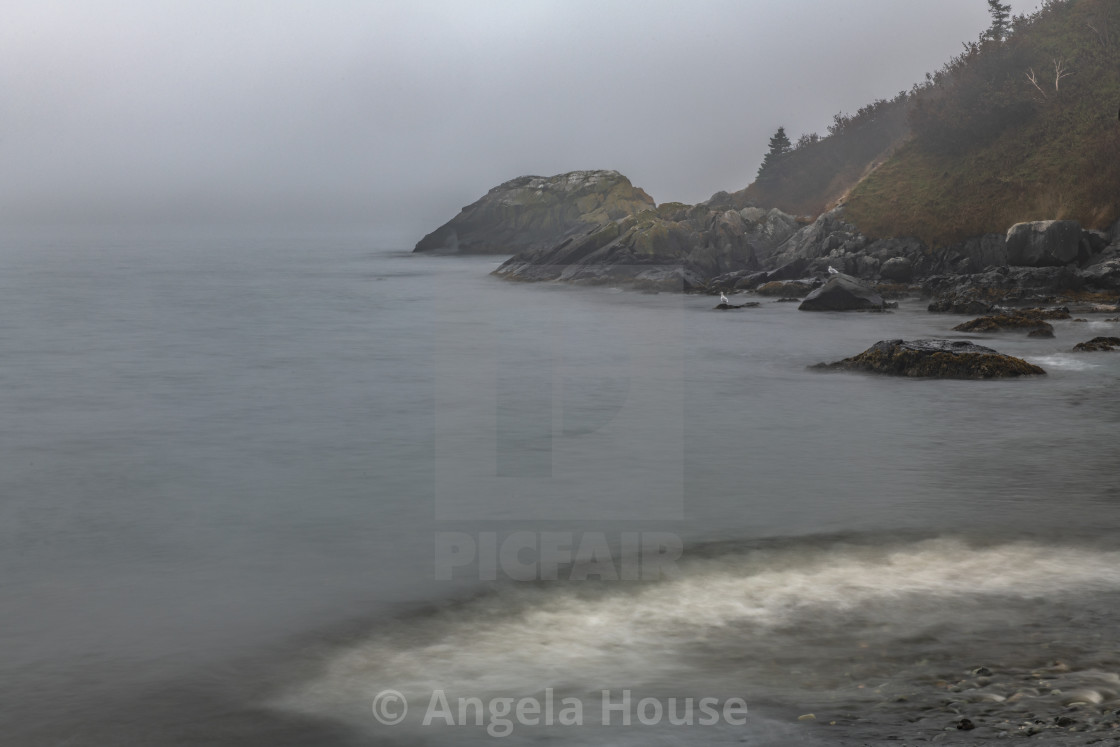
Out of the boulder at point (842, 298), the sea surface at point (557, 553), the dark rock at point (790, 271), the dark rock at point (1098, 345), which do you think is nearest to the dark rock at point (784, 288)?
the dark rock at point (790, 271)

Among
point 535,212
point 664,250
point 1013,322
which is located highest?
point 535,212

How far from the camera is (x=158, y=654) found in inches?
244

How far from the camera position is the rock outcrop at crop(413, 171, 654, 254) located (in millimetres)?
96375

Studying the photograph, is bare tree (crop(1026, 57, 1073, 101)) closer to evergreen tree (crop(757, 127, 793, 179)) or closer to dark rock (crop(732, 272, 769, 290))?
dark rock (crop(732, 272, 769, 290))

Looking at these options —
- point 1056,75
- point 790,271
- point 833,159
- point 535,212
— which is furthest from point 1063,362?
point 535,212

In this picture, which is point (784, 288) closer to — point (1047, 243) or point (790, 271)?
point (790, 271)

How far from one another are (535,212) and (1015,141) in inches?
2391

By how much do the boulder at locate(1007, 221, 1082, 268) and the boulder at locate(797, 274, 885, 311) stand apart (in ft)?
21.1

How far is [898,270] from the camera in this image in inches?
1497

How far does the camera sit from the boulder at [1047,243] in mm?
32750

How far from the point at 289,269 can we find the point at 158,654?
209 ft

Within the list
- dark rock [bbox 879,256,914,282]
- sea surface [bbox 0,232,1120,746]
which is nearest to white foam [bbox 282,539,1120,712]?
sea surface [bbox 0,232,1120,746]

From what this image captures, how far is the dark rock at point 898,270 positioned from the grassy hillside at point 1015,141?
176 centimetres

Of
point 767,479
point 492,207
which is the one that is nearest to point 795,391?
point 767,479
